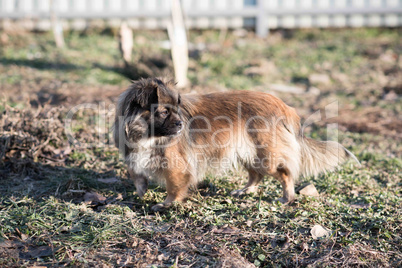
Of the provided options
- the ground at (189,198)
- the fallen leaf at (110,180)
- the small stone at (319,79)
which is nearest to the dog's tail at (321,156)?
the ground at (189,198)

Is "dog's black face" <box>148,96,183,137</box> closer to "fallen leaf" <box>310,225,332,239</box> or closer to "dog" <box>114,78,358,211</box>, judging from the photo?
"dog" <box>114,78,358,211</box>

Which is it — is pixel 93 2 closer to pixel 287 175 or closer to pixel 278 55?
pixel 278 55

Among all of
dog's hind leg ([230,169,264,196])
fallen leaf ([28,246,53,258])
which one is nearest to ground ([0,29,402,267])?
fallen leaf ([28,246,53,258])

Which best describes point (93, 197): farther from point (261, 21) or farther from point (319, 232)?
point (261, 21)

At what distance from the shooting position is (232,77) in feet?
31.9

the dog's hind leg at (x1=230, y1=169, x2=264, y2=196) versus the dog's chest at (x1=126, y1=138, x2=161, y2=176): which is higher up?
the dog's chest at (x1=126, y1=138, x2=161, y2=176)

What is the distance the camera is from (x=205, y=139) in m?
4.44

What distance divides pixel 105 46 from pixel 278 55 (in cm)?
502

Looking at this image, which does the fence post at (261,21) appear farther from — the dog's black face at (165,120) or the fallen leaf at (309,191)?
the dog's black face at (165,120)

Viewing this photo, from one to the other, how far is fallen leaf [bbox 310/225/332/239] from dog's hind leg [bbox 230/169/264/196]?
1.01 metres

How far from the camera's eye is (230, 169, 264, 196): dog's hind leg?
15.7ft

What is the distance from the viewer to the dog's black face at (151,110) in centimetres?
403

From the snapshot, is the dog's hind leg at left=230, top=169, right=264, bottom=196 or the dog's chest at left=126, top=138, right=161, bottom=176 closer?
the dog's chest at left=126, top=138, right=161, bottom=176

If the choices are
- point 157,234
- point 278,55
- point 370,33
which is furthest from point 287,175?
point 370,33
